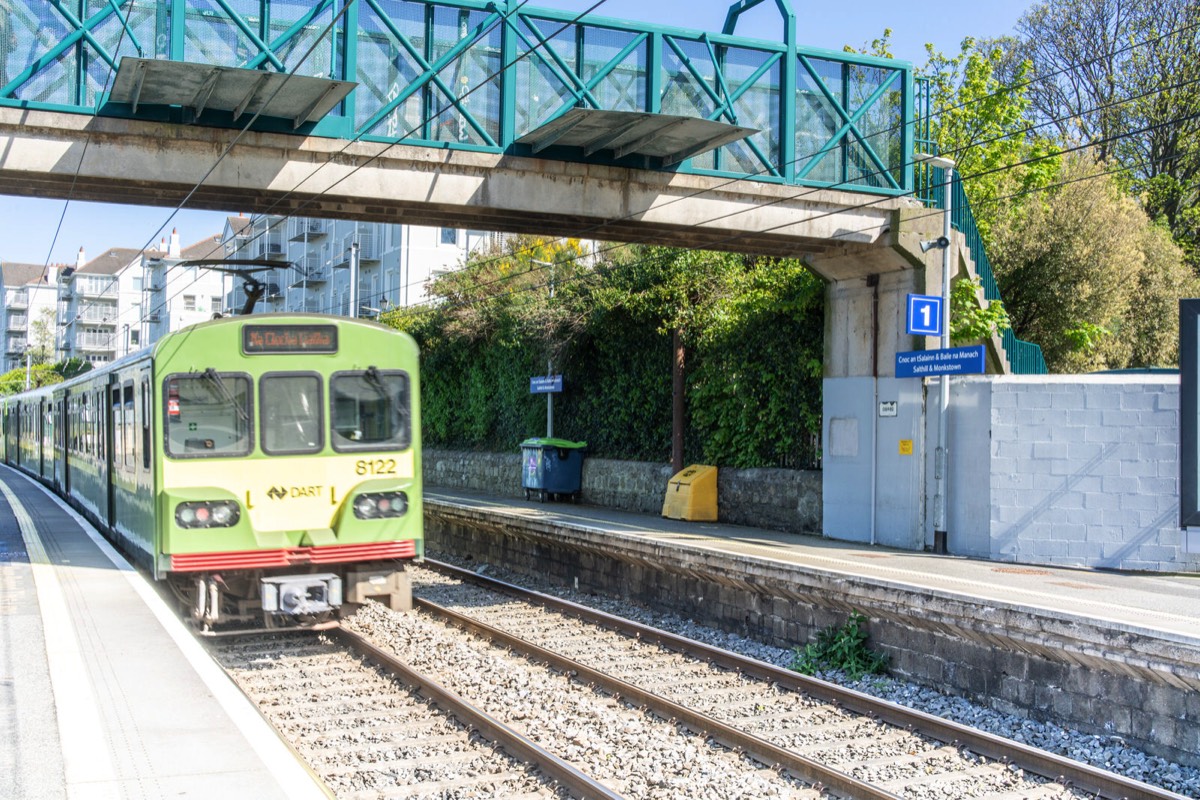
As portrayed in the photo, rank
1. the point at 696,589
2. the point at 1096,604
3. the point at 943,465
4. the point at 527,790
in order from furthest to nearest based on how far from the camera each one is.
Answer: the point at 943,465
the point at 696,589
the point at 1096,604
the point at 527,790

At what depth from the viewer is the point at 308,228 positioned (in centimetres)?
5612

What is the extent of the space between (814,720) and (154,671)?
4.96 metres

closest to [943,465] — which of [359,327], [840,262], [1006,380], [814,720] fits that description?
[1006,380]

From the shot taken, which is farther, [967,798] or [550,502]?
[550,502]

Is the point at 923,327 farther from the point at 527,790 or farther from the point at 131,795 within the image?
the point at 131,795

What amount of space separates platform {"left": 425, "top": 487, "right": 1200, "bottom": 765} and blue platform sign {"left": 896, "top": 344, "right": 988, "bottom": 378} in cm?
240

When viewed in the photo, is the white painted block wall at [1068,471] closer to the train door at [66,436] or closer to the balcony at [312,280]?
the train door at [66,436]

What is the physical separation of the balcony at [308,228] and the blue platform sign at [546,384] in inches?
1259

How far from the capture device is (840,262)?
55.2ft

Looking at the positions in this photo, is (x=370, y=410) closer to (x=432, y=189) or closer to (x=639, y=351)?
(x=432, y=189)

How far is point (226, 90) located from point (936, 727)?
958cm

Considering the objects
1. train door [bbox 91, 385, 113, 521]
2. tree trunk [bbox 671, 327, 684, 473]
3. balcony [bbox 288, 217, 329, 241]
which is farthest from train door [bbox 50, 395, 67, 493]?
balcony [bbox 288, 217, 329, 241]

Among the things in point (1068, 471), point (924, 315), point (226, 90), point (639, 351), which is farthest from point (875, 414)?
point (226, 90)

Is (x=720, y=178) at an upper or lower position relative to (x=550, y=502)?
upper
